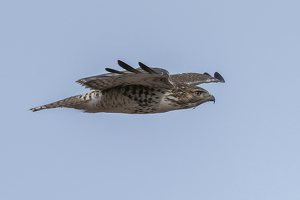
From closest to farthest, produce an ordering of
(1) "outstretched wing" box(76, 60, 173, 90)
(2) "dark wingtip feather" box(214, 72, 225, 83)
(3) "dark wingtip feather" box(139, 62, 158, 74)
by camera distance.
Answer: (3) "dark wingtip feather" box(139, 62, 158, 74) < (1) "outstretched wing" box(76, 60, 173, 90) < (2) "dark wingtip feather" box(214, 72, 225, 83)

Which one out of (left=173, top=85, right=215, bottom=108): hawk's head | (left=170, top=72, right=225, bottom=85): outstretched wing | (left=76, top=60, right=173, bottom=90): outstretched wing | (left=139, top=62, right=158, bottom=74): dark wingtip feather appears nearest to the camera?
(left=139, top=62, right=158, bottom=74): dark wingtip feather

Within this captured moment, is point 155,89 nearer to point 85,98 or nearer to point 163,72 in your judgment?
point 163,72

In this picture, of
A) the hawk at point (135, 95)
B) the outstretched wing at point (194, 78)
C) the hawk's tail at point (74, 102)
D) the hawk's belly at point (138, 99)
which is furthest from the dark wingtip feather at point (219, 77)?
the hawk's tail at point (74, 102)

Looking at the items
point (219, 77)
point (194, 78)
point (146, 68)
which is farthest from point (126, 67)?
point (219, 77)

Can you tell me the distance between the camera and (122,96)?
404 inches

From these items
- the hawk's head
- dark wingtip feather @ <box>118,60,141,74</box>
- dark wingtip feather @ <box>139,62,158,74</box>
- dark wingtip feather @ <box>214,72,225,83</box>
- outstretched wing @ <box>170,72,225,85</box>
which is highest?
dark wingtip feather @ <box>214,72,225,83</box>

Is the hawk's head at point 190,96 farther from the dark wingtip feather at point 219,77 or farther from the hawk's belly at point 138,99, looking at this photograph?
the dark wingtip feather at point 219,77

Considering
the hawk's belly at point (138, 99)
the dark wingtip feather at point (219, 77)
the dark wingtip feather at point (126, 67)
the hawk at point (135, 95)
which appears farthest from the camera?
the dark wingtip feather at point (219, 77)

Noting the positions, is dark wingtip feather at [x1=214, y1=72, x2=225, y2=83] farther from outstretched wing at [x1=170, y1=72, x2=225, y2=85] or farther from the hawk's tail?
the hawk's tail

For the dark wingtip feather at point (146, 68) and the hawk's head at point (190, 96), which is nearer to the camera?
the dark wingtip feather at point (146, 68)

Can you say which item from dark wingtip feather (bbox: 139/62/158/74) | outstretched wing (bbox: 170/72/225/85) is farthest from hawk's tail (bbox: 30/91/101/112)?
outstretched wing (bbox: 170/72/225/85)

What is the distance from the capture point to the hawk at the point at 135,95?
9.67 metres

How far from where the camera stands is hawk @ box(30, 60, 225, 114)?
967 centimetres

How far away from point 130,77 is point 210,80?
12.9 feet
